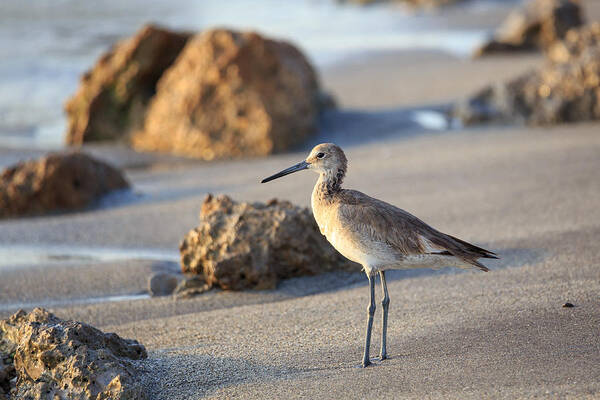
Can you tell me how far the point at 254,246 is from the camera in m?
5.46

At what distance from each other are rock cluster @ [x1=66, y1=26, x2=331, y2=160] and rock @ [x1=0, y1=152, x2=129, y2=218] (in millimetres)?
2105

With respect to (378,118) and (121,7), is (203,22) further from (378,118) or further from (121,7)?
(378,118)

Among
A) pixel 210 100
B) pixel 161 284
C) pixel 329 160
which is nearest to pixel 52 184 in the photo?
pixel 161 284

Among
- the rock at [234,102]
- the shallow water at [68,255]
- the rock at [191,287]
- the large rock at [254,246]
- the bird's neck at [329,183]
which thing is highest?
the rock at [234,102]

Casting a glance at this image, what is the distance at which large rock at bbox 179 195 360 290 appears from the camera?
17.9 ft

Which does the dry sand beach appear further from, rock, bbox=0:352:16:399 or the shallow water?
rock, bbox=0:352:16:399

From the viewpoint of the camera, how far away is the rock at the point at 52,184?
295 inches

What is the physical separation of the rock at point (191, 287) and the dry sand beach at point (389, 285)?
8 cm

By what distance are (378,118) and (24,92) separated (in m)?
6.79

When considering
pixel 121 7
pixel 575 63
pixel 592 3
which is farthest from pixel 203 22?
pixel 575 63

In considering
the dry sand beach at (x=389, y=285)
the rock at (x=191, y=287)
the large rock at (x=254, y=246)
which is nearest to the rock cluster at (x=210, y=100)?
the dry sand beach at (x=389, y=285)

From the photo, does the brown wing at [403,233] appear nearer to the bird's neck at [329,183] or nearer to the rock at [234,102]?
the bird's neck at [329,183]

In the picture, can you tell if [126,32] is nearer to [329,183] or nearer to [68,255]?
[68,255]

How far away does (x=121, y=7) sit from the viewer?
948 inches
